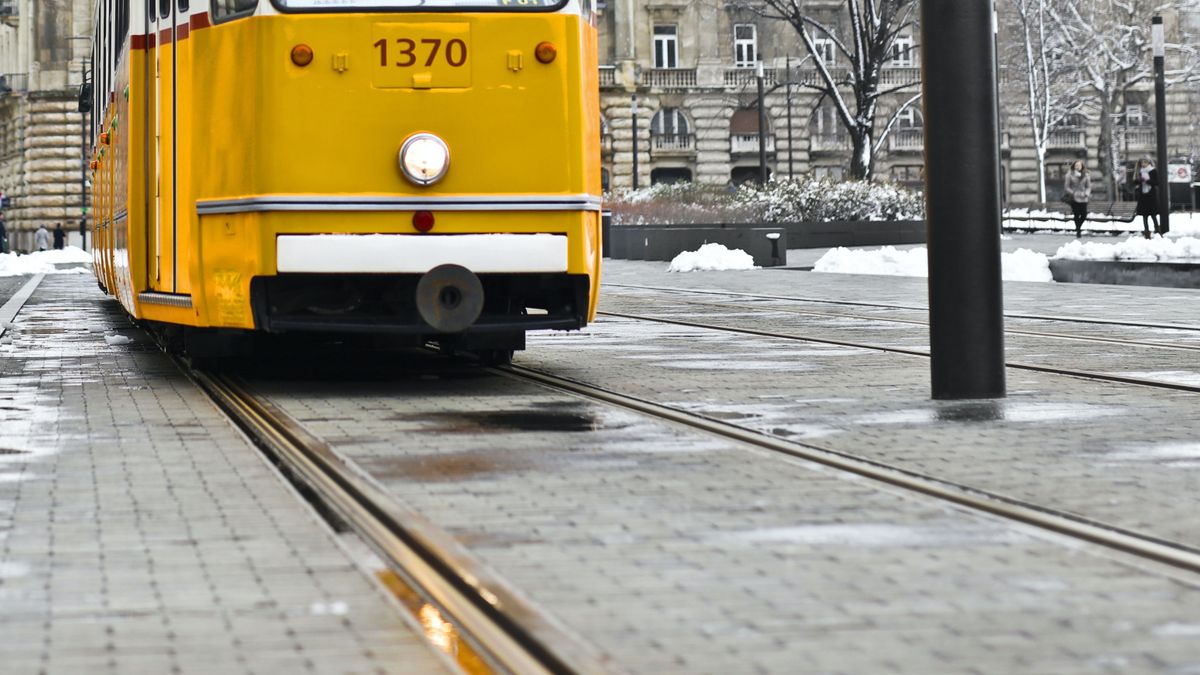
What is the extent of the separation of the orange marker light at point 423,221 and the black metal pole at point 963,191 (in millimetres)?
2776

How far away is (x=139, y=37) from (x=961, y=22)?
5757 millimetres

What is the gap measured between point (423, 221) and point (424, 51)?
98cm

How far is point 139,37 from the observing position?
13.5m

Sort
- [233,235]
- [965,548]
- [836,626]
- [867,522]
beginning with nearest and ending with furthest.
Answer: [836,626]
[965,548]
[867,522]
[233,235]

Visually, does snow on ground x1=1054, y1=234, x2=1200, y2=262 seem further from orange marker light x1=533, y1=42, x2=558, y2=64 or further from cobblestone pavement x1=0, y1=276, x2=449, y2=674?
cobblestone pavement x1=0, y1=276, x2=449, y2=674

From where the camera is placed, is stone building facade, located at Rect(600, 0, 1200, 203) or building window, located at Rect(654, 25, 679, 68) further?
building window, located at Rect(654, 25, 679, 68)

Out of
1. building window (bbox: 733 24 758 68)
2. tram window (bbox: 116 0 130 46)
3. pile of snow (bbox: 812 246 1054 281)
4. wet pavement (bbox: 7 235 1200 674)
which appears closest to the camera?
wet pavement (bbox: 7 235 1200 674)

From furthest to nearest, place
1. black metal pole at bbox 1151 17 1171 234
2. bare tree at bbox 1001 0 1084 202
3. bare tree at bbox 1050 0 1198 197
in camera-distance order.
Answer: bare tree at bbox 1001 0 1084 202, bare tree at bbox 1050 0 1198 197, black metal pole at bbox 1151 17 1171 234

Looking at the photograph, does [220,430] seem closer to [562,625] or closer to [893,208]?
[562,625]

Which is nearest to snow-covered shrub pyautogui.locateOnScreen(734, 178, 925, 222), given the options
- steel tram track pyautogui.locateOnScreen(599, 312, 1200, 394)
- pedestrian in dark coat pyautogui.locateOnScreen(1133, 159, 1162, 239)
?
pedestrian in dark coat pyautogui.locateOnScreen(1133, 159, 1162, 239)

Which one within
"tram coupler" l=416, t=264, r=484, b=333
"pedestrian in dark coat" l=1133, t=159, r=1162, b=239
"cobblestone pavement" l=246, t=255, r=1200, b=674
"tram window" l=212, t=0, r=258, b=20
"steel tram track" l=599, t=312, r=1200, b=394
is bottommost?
"cobblestone pavement" l=246, t=255, r=1200, b=674

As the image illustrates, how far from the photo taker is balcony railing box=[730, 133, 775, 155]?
75000mm

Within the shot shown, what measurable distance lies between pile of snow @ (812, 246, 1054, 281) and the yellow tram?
16.8m

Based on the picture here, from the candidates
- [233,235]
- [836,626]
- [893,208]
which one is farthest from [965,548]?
[893,208]
